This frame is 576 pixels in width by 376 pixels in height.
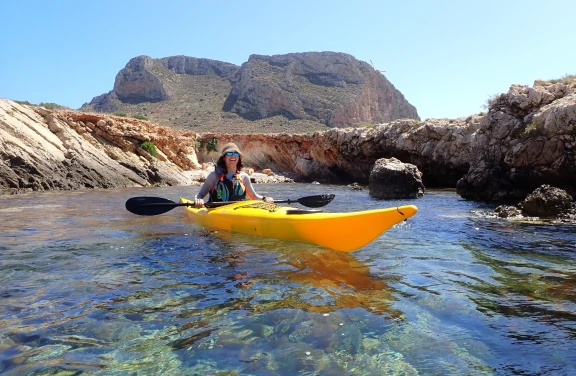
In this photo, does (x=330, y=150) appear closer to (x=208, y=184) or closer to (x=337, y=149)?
(x=337, y=149)

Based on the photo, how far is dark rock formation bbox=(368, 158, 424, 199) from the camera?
41.6 feet

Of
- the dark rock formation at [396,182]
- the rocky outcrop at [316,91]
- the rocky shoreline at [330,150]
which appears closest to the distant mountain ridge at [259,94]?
the rocky outcrop at [316,91]

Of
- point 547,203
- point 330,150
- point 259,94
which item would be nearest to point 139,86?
point 259,94

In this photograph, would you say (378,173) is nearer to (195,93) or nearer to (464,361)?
(464,361)

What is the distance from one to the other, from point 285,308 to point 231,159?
383 cm

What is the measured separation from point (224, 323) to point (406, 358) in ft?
3.40

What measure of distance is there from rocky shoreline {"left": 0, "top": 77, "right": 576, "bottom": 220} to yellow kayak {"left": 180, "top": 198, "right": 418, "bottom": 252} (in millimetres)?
7189

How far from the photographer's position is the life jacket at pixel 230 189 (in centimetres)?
653

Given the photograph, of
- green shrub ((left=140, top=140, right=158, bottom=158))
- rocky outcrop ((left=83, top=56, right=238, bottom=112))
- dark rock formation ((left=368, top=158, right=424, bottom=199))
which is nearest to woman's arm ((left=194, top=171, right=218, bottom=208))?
dark rock formation ((left=368, top=158, right=424, bottom=199))

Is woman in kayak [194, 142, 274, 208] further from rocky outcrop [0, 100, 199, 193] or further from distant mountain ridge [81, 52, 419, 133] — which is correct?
distant mountain ridge [81, 52, 419, 133]

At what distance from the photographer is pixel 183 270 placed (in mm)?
3814

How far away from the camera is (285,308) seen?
274 cm

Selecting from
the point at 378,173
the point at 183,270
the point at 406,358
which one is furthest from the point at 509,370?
the point at 378,173

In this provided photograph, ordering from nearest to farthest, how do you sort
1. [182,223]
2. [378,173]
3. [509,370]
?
[509,370] < [182,223] < [378,173]
